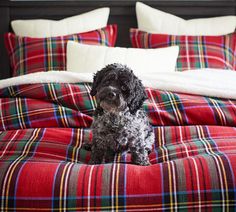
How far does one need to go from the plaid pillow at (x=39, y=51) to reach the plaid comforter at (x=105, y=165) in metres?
0.60

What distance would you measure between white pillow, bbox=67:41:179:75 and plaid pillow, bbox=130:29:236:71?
14cm

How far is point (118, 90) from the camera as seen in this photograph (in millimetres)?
1353

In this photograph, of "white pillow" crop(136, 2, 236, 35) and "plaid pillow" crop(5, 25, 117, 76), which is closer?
"plaid pillow" crop(5, 25, 117, 76)

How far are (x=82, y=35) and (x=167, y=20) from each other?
2.16ft

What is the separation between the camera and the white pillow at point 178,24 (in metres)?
2.67

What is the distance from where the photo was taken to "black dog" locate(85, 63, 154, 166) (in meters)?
1.36

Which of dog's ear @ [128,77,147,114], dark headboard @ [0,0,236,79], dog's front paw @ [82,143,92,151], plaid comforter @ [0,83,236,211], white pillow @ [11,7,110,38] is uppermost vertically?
dark headboard @ [0,0,236,79]

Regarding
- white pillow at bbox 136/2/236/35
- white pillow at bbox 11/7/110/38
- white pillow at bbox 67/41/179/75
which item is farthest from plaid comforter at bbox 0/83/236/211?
white pillow at bbox 136/2/236/35

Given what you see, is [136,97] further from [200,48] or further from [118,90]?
[200,48]

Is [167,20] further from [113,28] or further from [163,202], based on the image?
[163,202]

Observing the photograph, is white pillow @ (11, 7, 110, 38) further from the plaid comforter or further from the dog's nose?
the dog's nose

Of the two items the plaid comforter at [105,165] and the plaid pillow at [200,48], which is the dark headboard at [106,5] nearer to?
the plaid pillow at [200,48]

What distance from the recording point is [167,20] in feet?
8.93

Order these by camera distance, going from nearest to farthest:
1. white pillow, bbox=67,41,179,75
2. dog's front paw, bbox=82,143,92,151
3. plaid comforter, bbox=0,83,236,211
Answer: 1. plaid comforter, bbox=0,83,236,211
2. dog's front paw, bbox=82,143,92,151
3. white pillow, bbox=67,41,179,75
